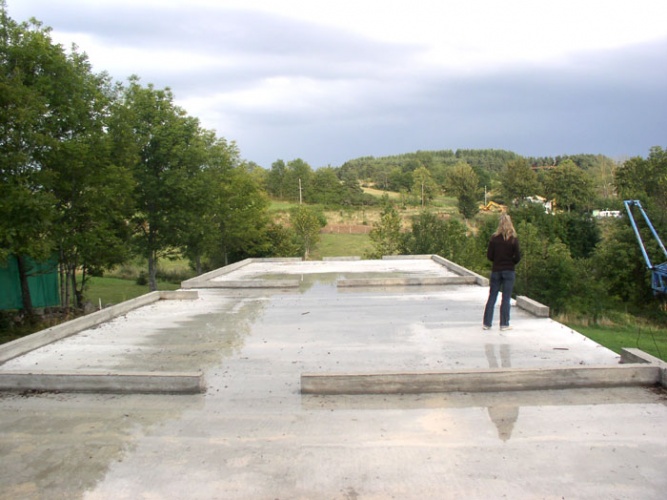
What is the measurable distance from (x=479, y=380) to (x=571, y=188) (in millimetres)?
72947

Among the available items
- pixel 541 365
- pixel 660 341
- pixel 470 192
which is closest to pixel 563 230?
pixel 470 192

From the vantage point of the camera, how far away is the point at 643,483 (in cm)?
390

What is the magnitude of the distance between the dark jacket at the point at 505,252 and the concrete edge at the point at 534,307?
51.7 inches

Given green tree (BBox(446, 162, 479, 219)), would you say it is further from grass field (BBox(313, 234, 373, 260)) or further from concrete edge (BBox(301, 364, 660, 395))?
concrete edge (BBox(301, 364, 660, 395))

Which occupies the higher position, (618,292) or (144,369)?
(144,369)

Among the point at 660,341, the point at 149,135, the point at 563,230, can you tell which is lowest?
the point at 660,341

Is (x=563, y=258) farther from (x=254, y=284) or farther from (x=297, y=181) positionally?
(x=297, y=181)

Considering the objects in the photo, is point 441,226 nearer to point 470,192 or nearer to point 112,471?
point 112,471

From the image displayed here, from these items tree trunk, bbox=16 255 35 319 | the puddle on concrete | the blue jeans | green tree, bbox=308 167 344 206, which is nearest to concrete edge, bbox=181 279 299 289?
the blue jeans

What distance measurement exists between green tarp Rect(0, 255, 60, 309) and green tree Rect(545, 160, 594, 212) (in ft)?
210

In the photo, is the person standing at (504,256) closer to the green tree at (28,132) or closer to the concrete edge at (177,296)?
the concrete edge at (177,296)

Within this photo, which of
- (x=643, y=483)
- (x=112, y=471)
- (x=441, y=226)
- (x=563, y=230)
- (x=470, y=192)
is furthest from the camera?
(x=470, y=192)

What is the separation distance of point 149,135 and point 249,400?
875 inches

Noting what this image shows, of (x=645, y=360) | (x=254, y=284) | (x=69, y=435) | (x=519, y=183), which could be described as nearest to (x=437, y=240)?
(x=254, y=284)
